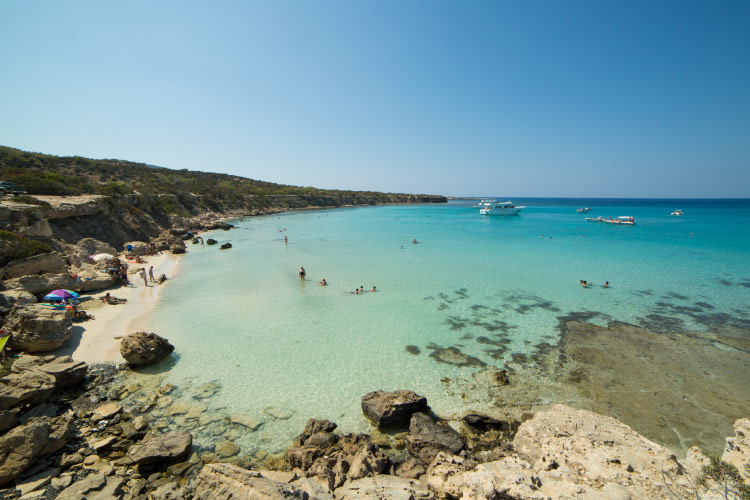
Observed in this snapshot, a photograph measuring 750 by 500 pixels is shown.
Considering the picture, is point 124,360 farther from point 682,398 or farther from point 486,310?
point 682,398

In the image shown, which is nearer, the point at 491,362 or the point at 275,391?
the point at 275,391

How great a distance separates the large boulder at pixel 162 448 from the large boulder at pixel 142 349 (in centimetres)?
407

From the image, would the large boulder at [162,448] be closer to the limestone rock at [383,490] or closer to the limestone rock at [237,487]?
the limestone rock at [237,487]

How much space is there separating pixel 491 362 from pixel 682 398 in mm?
5194

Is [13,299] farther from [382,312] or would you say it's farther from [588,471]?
[588,471]

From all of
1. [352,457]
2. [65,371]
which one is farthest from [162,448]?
[65,371]

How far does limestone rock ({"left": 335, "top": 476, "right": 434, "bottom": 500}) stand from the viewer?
A: 4.88 m

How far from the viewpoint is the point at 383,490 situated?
5.04 meters

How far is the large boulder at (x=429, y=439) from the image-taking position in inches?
262

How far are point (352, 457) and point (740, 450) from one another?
6.58 metres

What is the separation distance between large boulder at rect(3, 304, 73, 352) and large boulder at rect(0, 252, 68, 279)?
5.42 meters

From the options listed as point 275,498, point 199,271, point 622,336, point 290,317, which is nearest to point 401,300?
point 290,317

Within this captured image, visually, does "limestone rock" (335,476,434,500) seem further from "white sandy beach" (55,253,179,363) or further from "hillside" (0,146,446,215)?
"hillside" (0,146,446,215)

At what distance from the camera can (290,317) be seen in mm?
14648
